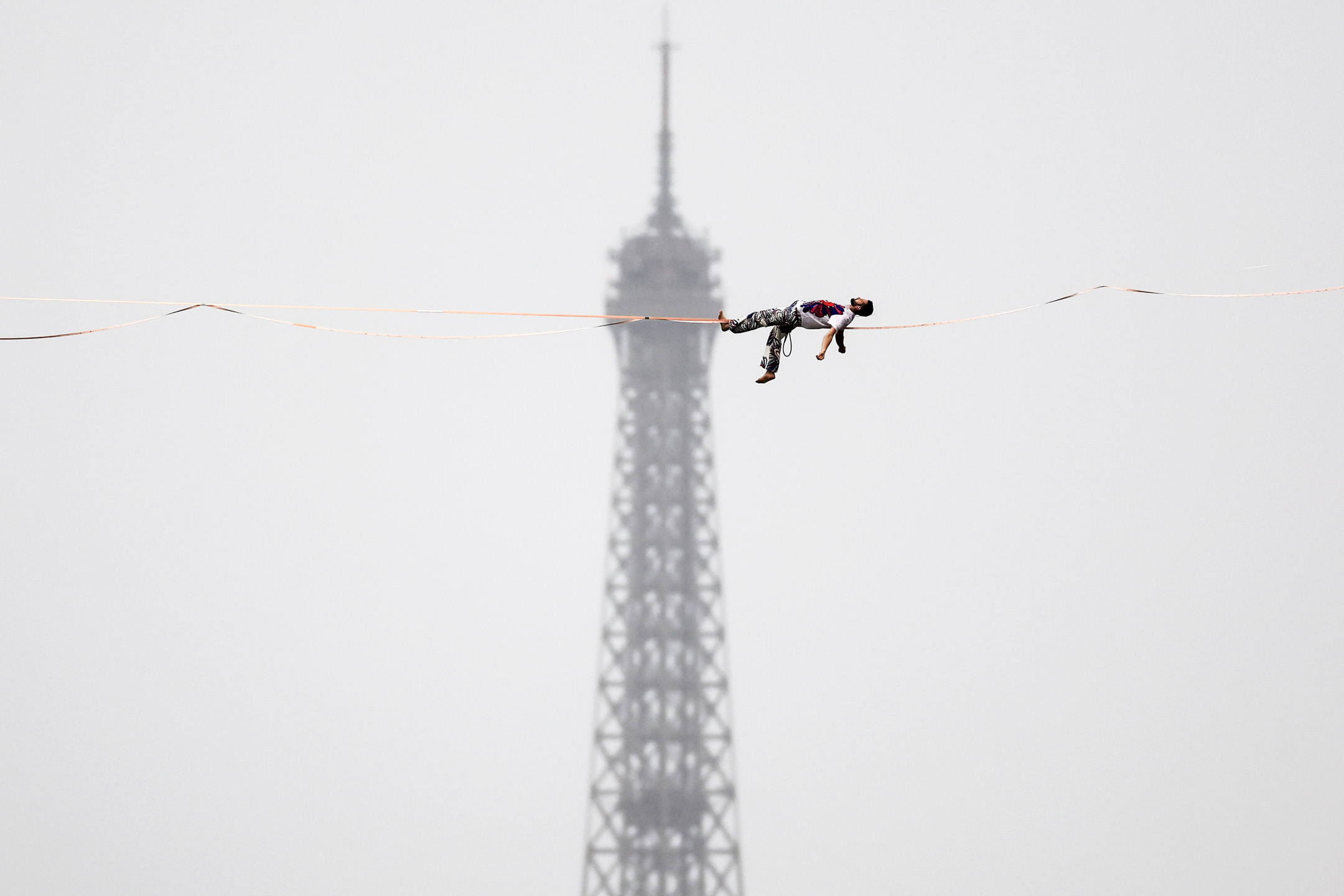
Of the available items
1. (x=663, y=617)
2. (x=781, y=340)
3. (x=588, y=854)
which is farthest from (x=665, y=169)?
(x=781, y=340)

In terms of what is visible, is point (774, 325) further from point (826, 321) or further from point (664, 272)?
point (664, 272)

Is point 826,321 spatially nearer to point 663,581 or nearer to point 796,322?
point 796,322

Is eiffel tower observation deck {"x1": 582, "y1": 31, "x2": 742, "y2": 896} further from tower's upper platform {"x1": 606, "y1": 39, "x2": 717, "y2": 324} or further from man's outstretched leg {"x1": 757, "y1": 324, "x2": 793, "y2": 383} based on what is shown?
man's outstretched leg {"x1": 757, "y1": 324, "x2": 793, "y2": 383}

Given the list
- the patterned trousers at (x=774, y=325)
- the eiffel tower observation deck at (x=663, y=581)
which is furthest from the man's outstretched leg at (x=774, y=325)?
the eiffel tower observation deck at (x=663, y=581)

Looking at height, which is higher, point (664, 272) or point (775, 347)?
point (664, 272)

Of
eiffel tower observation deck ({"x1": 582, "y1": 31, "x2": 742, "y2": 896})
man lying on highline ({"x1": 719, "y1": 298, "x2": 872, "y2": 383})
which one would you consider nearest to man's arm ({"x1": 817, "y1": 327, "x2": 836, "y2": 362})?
man lying on highline ({"x1": 719, "y1": 298, "x2": 872, "y2": 383})

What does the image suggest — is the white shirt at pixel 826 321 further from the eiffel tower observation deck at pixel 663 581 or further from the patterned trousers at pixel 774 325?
the eiffel tower observation deck at pixel 663 581

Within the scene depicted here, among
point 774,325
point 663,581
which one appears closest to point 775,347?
point 774,325

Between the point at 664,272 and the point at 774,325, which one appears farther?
the point at 664,272
